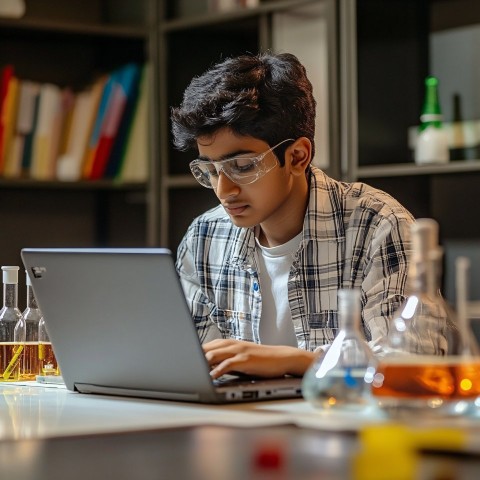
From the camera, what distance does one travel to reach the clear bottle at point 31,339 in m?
1.86

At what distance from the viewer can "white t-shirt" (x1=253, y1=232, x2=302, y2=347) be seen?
7.39ft

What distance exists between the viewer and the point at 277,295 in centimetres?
227

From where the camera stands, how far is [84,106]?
3559 mm

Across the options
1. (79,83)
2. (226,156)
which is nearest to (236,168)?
(226,156)

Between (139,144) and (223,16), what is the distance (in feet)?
1.77

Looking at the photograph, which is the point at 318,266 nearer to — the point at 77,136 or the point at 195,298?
the point at 195,298

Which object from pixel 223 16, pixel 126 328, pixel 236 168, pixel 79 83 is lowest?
pixel 126 328

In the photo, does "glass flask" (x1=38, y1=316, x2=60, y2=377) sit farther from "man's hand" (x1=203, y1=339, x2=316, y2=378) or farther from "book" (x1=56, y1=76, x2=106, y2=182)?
"book" (x1=56, y1=76, x2=106, y2=182)

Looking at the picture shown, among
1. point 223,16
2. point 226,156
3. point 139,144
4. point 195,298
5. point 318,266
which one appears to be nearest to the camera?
point 226,156

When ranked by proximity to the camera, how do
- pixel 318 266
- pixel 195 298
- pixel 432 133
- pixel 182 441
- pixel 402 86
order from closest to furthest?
pixel 182 441
pixel 318 266
pixel 195 298
pixel 432 133
pixel 402 86

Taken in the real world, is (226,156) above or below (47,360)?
above

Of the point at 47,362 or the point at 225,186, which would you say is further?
the point at 225,186

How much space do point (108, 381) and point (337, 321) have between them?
0.68 metres

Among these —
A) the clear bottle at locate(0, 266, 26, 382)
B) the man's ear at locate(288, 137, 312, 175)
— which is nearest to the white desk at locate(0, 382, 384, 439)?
the clear bottle at locate(0, 266, 26, 382)
